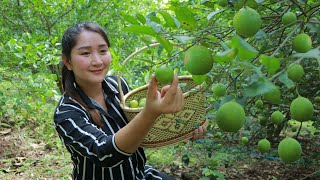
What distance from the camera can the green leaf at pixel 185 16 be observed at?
88 cm

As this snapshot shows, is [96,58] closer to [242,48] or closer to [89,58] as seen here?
[89,58]

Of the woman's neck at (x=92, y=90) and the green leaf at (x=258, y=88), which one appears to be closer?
the green leaf at (x=258, y=88)

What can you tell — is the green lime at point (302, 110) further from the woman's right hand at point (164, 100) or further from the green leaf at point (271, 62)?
the woman's right hand at point (164, 100)

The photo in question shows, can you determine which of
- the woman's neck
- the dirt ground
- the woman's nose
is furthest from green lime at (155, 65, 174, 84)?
the dirt ground

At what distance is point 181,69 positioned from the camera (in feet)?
10.6

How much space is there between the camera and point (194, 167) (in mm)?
3609

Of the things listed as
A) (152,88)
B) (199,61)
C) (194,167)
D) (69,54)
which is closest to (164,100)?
(152,88)

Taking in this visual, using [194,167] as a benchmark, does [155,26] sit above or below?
above

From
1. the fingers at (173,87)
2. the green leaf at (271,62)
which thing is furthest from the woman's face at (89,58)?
the green leaf at (271,62)

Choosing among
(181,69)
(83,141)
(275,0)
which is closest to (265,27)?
(275,0)

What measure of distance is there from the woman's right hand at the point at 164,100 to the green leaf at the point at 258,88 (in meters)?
0.48

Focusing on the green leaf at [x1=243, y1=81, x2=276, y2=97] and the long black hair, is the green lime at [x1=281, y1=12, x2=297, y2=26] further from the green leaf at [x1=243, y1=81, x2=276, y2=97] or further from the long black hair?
the long black hair

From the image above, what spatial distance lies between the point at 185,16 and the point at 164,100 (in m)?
0.47

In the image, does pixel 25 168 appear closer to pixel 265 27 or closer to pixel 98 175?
pixel 98 175
